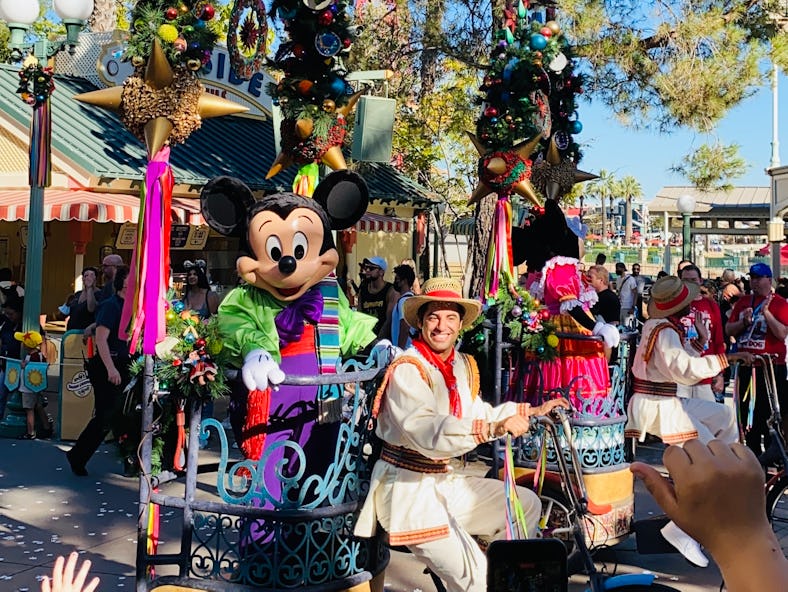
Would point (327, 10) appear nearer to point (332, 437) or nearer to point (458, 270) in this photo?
point (332, 437)

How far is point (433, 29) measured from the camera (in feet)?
44.3

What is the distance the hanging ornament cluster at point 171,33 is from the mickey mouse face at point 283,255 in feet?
2.76

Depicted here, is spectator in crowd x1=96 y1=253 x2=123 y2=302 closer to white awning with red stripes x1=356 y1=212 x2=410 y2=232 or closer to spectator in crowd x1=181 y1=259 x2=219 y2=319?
spectator in crowd x1=181 y1=259 x2=219 y2=319

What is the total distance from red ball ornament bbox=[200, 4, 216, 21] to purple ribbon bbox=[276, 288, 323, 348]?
1427 mm

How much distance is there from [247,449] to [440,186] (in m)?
19.6

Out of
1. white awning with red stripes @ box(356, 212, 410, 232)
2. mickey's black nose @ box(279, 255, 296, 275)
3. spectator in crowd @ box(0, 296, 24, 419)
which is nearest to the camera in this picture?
mickey's black nose @ box(279, 255, 296, 275)

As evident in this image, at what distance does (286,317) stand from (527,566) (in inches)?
78.2

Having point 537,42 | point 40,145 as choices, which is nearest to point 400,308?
point 537,42

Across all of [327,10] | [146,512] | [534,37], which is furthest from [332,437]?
[534,37]

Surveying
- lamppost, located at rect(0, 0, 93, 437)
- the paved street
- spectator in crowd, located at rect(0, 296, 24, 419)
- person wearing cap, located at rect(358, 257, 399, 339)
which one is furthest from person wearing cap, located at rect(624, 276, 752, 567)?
spectator in crowd, located at rect(0, 296, 24, 419)

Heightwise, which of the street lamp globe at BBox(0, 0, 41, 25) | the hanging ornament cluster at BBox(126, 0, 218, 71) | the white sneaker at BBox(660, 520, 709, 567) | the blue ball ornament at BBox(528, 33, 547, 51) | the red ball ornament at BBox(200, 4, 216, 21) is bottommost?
the white sneaker at BBox(660, 520, 709, 567)

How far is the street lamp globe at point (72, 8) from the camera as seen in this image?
9664 millimetres

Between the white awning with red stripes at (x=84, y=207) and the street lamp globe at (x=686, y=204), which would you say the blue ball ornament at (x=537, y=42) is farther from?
the street lamp globe at (x=686, y=204)

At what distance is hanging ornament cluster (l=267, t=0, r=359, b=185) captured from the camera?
575 centimetres
